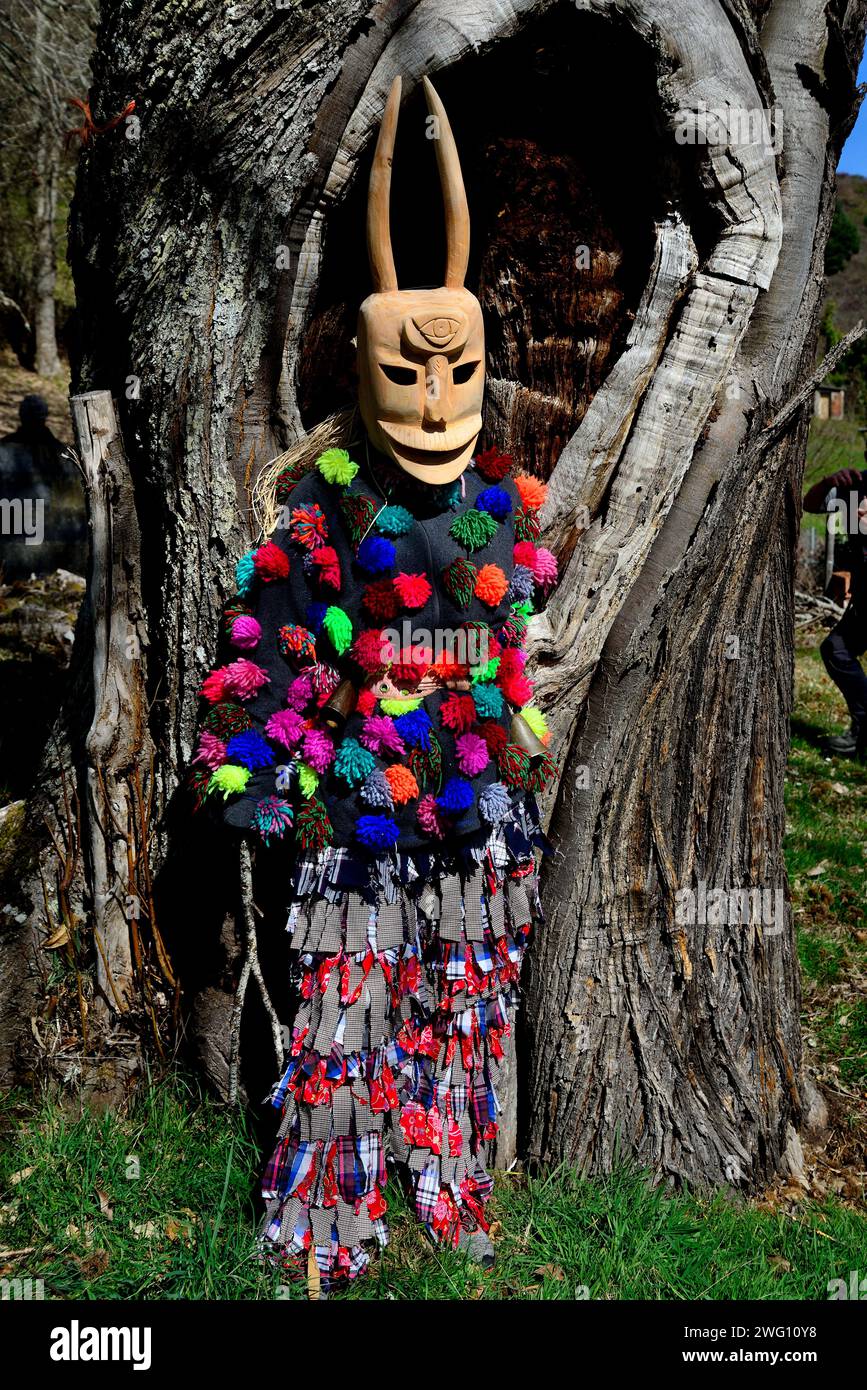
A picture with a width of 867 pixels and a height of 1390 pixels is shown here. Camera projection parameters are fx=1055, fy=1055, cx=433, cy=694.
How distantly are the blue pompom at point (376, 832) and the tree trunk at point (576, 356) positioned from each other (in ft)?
2.02

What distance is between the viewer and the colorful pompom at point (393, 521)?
236 cm

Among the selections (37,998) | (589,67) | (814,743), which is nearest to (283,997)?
(37,998)

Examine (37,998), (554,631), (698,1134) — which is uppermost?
(554,631)

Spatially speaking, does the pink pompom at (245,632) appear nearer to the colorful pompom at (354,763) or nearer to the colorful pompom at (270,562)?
the colorful pompom at (270,562)

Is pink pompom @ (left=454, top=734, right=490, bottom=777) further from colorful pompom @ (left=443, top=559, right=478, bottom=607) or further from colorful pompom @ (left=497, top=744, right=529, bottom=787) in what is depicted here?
colorful pompom @ (left=443, top=559, right=478, bottom=607)

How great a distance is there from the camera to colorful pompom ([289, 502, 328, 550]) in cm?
236

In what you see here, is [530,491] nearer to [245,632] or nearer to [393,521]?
[393,521]

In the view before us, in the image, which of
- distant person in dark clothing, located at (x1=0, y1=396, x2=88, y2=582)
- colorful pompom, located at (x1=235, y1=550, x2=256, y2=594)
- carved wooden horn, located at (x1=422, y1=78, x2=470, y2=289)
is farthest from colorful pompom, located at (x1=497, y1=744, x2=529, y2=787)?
distant person in dark clothing, located at (x1=0, y1=396, x2=88, y2=582)

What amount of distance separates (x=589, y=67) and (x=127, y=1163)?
299 centimetres

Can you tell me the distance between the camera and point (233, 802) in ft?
7.63

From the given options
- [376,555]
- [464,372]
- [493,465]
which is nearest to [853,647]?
[493,465]

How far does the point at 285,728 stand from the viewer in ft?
7.73

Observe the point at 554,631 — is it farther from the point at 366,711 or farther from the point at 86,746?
the point at 86,746

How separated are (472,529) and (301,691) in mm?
538
